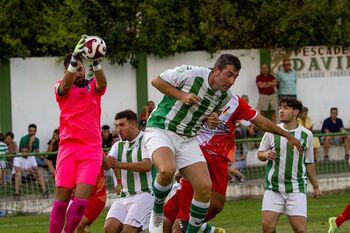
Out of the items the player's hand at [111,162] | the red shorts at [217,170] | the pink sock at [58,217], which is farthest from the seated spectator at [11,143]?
the pink sock at [58,217]

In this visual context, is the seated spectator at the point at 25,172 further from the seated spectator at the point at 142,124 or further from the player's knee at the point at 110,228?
the player's knee at the point at 110,228

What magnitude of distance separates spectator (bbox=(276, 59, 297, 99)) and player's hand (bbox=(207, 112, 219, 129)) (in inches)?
613

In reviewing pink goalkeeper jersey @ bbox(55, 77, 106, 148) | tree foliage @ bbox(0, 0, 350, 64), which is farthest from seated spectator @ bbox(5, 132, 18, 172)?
pink goalkeeper jersey @ bbox(55, 77, 106, 148)

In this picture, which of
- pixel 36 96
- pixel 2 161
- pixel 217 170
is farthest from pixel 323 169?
pixel 217 170

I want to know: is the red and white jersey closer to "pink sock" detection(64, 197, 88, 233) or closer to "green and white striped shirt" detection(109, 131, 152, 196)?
"green and white striped shirt" detection(109, 131, 152, 196)

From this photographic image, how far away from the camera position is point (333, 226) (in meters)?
16.2

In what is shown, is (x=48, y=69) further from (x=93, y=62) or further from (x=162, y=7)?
(x=93, y=62)

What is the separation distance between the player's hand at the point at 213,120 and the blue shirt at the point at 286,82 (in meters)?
15.6

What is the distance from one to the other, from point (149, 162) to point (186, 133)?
4.84 feet

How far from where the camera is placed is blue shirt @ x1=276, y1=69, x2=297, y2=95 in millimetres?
28797

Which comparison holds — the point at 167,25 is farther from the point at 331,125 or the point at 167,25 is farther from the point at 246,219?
the point at 246,219

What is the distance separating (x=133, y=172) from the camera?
14.3 metres

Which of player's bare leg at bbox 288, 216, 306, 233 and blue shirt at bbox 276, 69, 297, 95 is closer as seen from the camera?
player's bare leg at bbox 288, 216, 306, 233

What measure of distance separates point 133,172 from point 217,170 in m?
1.12
